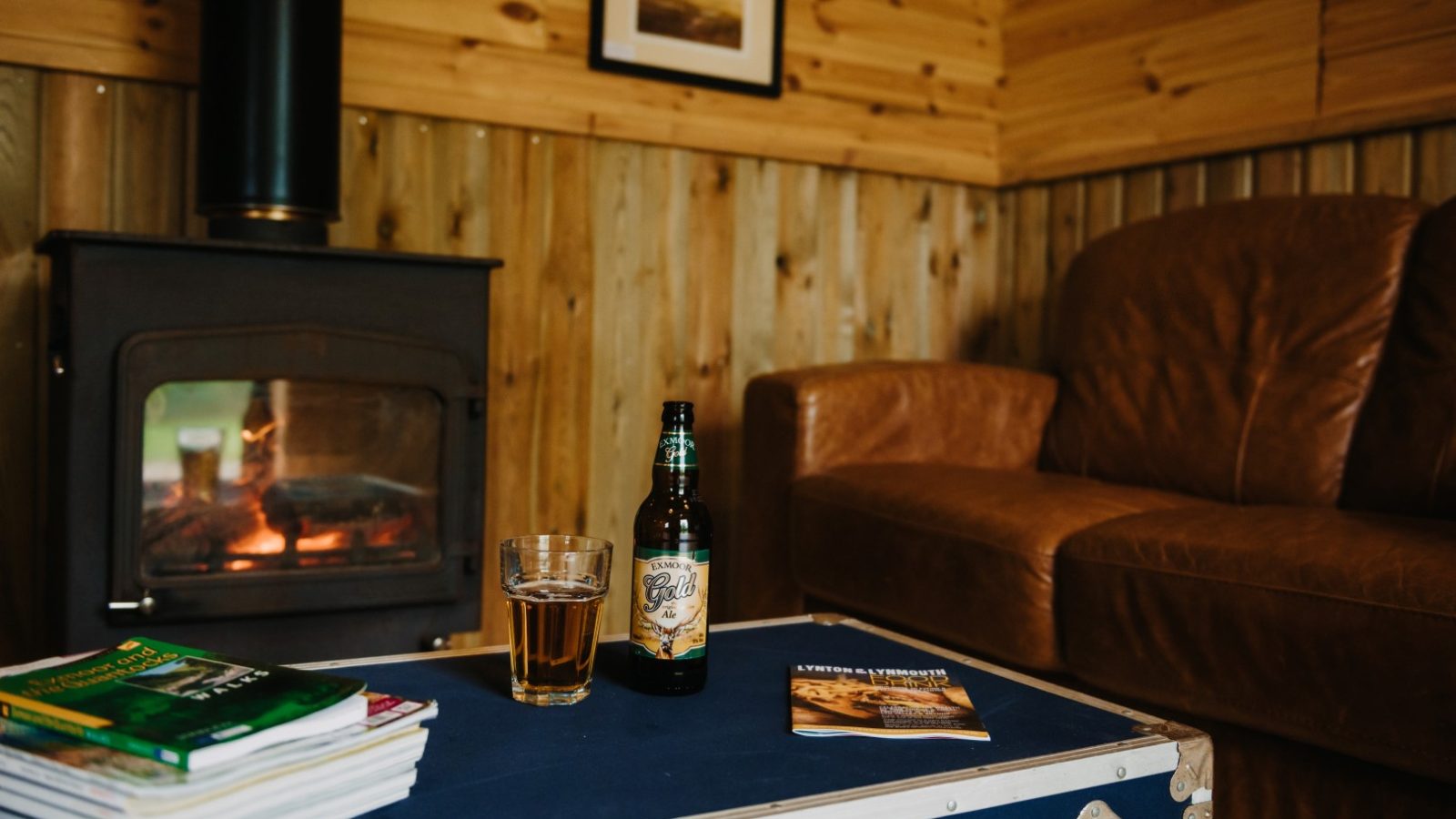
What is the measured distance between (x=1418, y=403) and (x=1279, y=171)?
2.94 feet

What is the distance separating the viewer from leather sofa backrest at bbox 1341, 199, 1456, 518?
1925 mm

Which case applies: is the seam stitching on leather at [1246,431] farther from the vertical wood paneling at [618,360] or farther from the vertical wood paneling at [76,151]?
the vertical wood paneling at [76,151]

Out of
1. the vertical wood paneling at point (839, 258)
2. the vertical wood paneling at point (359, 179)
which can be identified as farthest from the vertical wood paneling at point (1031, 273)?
the vertical wood paneling at point (359, 179)

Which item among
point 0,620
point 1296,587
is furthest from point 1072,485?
point 0,620

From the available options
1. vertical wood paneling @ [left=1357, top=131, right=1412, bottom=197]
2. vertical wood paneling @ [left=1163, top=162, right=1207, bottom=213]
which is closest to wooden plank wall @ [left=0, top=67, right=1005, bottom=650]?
vertical wood paneling @ [left=1163, top=162, right=1207, bottom=213]

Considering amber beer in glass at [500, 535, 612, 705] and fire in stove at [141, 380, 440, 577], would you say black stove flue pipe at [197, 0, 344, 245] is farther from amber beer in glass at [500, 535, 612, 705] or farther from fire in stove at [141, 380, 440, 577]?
amber beer in glass at [500, 535, 612, 705]

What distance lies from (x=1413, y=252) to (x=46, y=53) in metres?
2.54

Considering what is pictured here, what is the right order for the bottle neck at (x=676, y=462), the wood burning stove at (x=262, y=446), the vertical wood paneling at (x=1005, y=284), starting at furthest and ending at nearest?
the vertical wood paneling at (x=1005, y=284) < the wood burning stove at (x=262, y=446) < the bottle neck at (x=676, y=462)

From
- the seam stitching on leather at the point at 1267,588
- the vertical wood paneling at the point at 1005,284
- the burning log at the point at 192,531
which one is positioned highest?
the vertical wood paneling at the point at 1005,284

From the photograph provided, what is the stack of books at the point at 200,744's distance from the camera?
30.0 inches

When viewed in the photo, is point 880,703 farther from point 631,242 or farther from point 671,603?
point 631,242

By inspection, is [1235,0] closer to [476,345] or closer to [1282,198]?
[1282,198]

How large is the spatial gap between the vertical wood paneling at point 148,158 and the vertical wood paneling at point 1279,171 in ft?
7.61

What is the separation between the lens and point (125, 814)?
74cm
